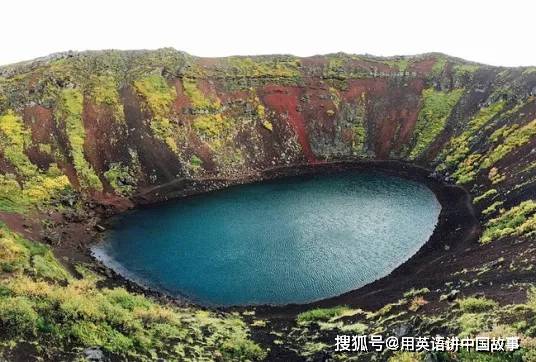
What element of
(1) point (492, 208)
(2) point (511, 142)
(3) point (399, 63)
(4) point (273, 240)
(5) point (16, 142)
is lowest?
(4) point (273, 240)

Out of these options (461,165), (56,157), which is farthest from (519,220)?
(56,157)

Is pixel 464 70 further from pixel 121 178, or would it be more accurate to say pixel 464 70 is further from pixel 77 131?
pixel 77 131

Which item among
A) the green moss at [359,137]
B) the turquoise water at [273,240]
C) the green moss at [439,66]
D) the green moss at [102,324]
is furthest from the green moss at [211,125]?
the green moss at [102,324]

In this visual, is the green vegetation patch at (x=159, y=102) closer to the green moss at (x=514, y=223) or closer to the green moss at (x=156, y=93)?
the green moss at (x=156, y=93)

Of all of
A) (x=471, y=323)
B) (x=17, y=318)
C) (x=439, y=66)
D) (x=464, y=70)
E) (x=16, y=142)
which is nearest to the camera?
(x=17, y=318)

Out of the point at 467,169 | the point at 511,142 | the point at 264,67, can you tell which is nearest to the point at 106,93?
the point at 264,67

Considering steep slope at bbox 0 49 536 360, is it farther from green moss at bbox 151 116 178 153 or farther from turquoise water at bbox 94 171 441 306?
turquoise water at bbox 94 171 441 306
